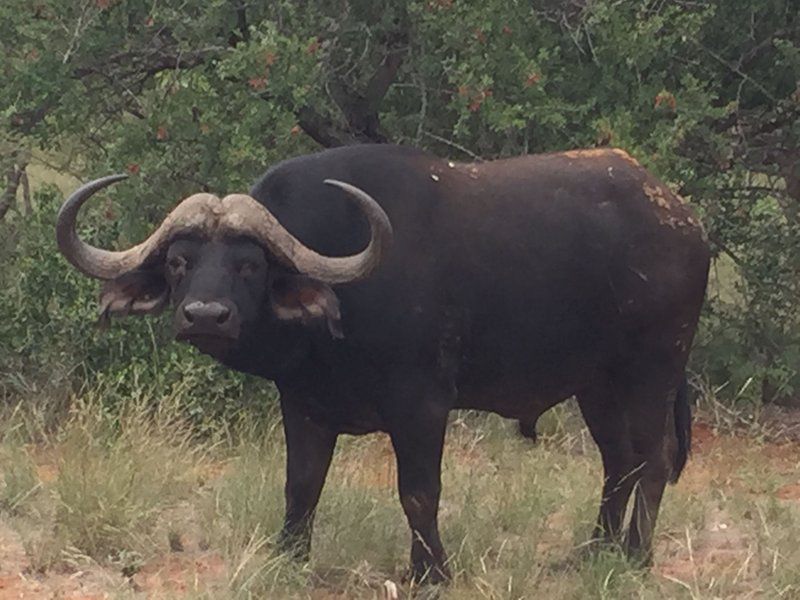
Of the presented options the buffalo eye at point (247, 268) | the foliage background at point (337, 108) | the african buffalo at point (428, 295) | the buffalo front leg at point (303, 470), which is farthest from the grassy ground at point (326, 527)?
the foliage background at point (337, 108)

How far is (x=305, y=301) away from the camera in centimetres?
561

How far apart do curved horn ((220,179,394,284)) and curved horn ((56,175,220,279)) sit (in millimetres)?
95

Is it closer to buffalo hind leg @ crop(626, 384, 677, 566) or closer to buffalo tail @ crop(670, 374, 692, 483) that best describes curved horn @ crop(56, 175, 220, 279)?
buffalo hind leg @ crop(626, 384, 677, 566)

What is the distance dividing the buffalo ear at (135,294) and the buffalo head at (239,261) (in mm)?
13

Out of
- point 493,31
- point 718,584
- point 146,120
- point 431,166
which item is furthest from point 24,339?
point 718,584

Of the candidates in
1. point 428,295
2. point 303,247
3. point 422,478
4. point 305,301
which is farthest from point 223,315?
point 422,478

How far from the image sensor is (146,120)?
9.46 metres

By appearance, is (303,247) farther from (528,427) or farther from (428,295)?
(528,427)

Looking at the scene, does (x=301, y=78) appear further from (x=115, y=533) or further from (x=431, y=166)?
(x=115, y=533)

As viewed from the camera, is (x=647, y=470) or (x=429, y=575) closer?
(x=429, y=575)

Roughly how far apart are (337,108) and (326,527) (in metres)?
3.88

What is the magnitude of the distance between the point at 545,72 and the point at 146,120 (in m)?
2.60

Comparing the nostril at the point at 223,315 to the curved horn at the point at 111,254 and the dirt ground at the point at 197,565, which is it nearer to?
the curved horn at the point at 111,254

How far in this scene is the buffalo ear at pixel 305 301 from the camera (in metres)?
5.54
